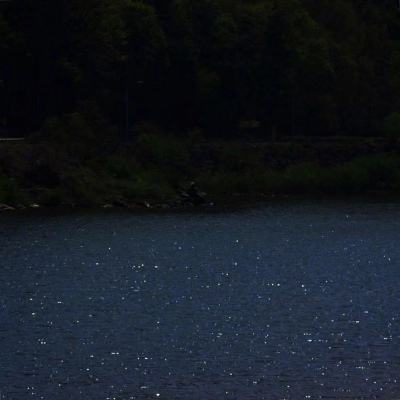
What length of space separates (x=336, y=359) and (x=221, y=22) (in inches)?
3635

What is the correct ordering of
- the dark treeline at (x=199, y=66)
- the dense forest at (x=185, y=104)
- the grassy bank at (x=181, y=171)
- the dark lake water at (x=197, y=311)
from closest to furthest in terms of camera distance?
the dark lake water at (x=197, y=311) < the grassy bank at (x=181, y=171) < the dense forest at (x=185, y=104) < the dark treeline at (x=199, y=66)

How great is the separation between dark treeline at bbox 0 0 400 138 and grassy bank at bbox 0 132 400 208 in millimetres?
6566

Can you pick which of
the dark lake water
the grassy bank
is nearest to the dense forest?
the grassy bank

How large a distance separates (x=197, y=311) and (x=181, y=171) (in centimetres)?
6491

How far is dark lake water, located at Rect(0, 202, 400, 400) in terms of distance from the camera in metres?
38.1

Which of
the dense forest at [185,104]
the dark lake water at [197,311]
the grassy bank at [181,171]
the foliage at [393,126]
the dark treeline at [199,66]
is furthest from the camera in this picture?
the foliage at [393,126]

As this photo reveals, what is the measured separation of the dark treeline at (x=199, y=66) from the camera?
117 meters

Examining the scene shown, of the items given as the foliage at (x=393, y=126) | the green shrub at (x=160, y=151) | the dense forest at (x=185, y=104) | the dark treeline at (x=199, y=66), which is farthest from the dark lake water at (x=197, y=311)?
the foliage at (x=393, y=126)

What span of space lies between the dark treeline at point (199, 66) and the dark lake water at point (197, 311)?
33756 millimetres

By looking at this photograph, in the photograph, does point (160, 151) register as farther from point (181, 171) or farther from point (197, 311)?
point (197, 311)

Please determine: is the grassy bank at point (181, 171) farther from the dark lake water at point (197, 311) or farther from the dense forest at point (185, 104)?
the dark lake water at point (197, 311)

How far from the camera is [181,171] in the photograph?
114812 mm

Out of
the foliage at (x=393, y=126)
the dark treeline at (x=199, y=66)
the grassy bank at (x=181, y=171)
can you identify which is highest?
the dark treeline at (x=199, y=66)

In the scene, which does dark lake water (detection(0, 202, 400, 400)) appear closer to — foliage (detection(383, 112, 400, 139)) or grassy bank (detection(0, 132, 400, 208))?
grassy bank (detection(0, 132, 400, 208))
